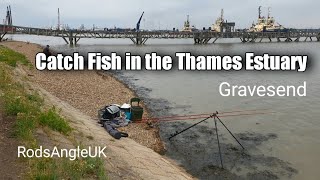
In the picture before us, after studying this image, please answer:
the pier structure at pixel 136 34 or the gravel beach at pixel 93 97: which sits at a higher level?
the pier structure at pixel 136 34

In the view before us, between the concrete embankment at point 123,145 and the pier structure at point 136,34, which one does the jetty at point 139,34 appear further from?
the concrete embankment at point 123,145

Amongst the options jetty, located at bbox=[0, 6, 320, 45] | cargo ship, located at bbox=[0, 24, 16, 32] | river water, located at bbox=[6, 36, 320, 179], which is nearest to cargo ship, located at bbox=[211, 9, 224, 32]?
jetty, located at bbox=[0, 6, 320, 45]

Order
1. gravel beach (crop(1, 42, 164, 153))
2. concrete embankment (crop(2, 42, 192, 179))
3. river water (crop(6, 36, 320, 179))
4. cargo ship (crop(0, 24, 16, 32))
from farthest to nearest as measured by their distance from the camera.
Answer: cargo ship (crop(0, 24, 16, 32)), gravel beach (crop(1, 42, 164, 153)), river water (crop(6, 36, 320, 179)), concrete embankment (crop(2, 42, 192, 179))

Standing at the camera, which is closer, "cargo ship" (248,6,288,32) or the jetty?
the jetty

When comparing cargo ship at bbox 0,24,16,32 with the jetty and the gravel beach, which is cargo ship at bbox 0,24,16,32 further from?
the gravel beach

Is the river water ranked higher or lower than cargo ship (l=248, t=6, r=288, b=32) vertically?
lower

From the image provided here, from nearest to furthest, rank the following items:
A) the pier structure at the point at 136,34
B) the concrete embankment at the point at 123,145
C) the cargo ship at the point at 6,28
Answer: the concrete embankment at the point at 123,145 < the cargo ship at the point at 6,28 < the pier structure at the point at 136,34

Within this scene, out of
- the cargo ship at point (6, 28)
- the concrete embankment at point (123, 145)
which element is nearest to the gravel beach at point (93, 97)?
the concrete embankment at point (123, 145)

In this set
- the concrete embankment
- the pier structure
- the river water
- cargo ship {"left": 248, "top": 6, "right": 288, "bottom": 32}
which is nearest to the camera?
the concrete embankment

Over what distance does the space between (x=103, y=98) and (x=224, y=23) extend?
117 m

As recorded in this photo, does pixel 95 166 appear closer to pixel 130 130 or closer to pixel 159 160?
pixel 159 160

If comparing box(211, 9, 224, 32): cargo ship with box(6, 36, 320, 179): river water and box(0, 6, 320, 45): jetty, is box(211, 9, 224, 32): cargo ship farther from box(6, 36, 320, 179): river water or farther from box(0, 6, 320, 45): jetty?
box(6, 36, 320, 179): river water

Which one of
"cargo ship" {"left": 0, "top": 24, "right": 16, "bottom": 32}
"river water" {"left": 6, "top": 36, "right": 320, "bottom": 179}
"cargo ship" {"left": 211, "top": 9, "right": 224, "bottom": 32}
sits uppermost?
"cargo ship" {"left": 211, "top": 9, "right": 224, "bottom": 32}

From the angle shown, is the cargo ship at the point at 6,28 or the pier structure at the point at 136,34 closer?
the cargo ship at the point at 6,28
